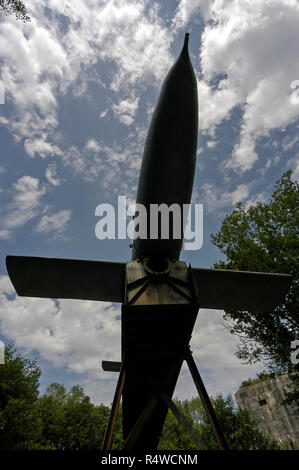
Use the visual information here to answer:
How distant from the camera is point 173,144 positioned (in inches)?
157

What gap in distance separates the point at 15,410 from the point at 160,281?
18301mm

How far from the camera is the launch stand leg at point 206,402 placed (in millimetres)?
3936

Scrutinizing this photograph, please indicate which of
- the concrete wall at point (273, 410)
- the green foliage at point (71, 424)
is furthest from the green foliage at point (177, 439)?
the green foliage at point (71, 424)

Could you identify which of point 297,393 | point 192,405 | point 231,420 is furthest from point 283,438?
point 297,393

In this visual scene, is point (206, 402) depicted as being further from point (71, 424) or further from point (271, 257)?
point (71, 424)

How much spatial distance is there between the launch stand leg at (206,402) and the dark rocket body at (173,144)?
243cm

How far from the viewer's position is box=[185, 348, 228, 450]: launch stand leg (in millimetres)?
3936

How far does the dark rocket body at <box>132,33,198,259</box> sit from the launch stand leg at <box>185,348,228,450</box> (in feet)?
7.97

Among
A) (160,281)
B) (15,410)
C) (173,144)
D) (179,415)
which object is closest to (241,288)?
(160,281)

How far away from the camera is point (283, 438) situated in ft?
84.3
